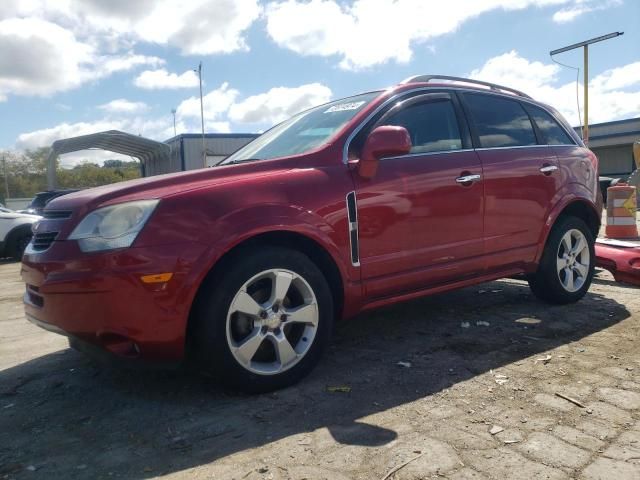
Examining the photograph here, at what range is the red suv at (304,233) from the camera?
2719mm

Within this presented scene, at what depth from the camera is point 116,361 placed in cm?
282

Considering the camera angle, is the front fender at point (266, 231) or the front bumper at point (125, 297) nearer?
the front bumper at point (125, 297)

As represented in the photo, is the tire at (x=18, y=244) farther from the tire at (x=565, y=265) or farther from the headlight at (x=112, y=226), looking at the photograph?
the tire at (x=565, y=265)

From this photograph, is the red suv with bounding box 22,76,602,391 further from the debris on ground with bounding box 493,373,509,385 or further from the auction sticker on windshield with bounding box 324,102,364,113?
the debris on ground with bounding box 493,373,509,385

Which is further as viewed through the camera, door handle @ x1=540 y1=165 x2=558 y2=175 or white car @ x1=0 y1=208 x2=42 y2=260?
white car @ x1=0 y1=208 x2=42 y2=260

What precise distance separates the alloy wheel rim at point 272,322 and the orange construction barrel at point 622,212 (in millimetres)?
6814

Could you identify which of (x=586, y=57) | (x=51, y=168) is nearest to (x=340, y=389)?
(x=586, y=57)

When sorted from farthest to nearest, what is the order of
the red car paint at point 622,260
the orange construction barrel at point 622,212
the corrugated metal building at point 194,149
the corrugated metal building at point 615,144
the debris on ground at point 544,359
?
the corrugated metal building at point 615,144 → the corrugated metal building at point 194,149 → the orange construction barrel at point 622,212 → the red car paint at point 622,260 → the debris on ground at point 544,359

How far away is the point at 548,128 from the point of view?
4.81 m

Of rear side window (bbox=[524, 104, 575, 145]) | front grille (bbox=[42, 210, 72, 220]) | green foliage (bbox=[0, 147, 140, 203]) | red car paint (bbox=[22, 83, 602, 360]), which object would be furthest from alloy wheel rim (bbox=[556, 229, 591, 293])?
green foliage (bbox=[0, 147, 140, 203])

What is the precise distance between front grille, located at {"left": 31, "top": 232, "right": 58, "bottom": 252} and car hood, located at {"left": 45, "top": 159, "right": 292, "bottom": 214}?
162 millimetres

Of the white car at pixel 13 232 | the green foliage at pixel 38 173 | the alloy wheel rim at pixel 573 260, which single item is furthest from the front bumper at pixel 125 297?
the green foliage at pixel 38 173

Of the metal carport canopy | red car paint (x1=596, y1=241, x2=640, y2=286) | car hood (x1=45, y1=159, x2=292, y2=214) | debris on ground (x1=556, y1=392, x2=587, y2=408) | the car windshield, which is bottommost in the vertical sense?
debris on ground (x1=556, y1=392, x2=587, y2=408)

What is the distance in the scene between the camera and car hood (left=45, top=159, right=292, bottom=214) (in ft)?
9.32
